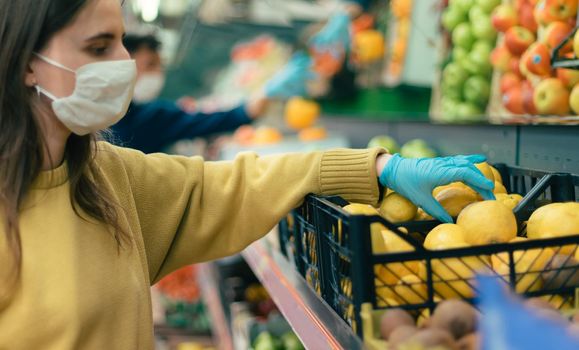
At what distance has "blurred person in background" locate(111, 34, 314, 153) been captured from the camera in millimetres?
3707

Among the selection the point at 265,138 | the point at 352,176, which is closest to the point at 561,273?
the point at 352,176

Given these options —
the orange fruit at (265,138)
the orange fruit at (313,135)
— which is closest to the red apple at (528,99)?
the orange fruit at (313,135)

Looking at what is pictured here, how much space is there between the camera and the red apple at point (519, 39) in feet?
6.57

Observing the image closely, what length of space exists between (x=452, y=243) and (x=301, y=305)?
45 centimetres

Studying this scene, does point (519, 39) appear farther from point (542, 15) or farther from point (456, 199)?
point (456, 199)

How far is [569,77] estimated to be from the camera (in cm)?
171

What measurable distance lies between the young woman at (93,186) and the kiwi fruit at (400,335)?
1.50 feet

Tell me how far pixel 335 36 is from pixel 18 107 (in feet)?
9.75

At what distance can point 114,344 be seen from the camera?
1457 millimetres

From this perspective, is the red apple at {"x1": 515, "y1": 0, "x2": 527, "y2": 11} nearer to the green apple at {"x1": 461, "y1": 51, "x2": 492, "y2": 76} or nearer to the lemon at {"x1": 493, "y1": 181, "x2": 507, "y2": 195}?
the green apple at {"x1": 461, "y1": 51, "x2": 492, "y2": 76}

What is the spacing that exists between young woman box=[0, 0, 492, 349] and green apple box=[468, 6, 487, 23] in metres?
1.10

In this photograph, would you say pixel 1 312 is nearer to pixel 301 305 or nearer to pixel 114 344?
pixel 114 344

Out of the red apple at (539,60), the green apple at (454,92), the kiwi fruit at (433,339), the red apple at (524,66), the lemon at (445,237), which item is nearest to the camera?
the kiwi fruit at (433,339)

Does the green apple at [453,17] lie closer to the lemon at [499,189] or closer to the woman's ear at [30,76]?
the lemon at [499,189]
